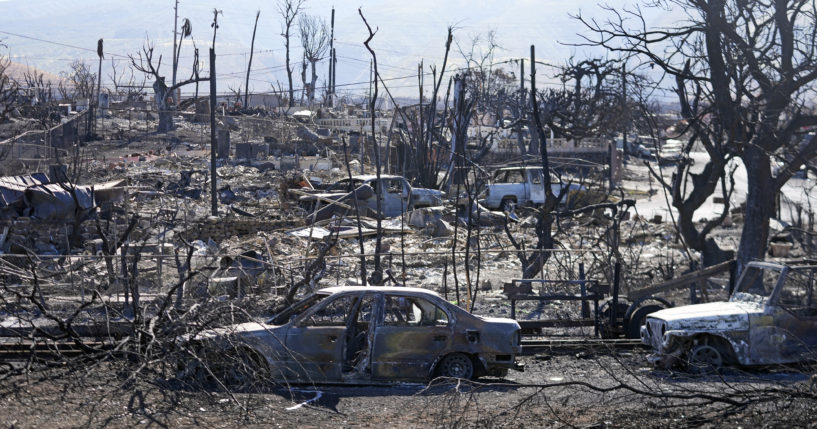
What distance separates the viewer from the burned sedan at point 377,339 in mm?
9352

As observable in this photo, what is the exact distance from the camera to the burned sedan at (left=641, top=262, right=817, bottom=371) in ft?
34.4

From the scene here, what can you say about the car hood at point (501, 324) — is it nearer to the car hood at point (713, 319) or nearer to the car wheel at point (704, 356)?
the car hood at point (713, 319)

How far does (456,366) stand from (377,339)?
945 millimetres

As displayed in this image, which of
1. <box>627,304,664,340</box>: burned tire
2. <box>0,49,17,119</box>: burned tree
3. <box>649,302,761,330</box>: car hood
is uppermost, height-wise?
<box>0,49,17,119</box>: burned tree

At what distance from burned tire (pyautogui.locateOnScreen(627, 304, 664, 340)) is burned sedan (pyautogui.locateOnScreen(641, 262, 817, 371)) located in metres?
1.65

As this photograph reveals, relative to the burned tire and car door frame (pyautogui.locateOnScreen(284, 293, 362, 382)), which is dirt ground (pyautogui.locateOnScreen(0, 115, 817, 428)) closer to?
car door frame (pyautogui.locateOnScreen(284, 293, 362, 382))

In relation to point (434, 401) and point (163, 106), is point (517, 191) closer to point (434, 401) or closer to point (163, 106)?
point (434, 401)

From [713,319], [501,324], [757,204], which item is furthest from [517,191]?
[501,324]

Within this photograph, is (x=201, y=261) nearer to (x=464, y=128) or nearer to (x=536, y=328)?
(x=536, y=328)

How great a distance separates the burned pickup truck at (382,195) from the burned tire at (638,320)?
12.1 meters

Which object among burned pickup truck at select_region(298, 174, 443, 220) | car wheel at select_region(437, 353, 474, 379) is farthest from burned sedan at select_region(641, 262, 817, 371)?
burned pickup truck at select_region(298, 174, 443, 220)

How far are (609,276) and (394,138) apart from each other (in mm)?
24460

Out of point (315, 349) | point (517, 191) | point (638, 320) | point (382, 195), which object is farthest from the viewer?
point (517, 191)

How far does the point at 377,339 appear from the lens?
9547mm
